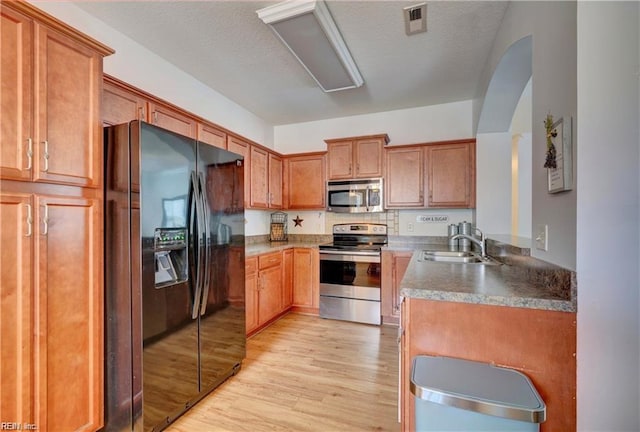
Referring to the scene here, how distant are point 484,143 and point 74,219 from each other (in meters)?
3.66

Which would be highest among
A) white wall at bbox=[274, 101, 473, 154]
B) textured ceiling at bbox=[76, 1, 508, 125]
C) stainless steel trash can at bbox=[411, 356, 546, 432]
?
textured ceiling at bbox=[76, 1, 508, 125]

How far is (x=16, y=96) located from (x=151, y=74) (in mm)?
1508

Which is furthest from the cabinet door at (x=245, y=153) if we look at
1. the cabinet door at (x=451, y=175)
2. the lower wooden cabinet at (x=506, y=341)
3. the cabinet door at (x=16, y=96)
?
the lower wooden cabinet at (x=506, y=341)

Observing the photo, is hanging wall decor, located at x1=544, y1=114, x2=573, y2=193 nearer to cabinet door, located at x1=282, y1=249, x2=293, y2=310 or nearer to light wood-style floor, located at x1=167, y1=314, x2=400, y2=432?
light wood-style floor, located at x1=167, y1=314, x2=400, y2=432

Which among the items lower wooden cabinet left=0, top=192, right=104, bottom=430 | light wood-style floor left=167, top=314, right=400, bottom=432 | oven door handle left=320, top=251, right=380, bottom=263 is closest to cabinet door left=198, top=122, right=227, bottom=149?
lower wooden cabinet left=0, top=192, right=104, bottom=430

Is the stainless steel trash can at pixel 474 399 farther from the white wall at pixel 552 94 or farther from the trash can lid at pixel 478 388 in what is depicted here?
the white wall at pixel 552 94

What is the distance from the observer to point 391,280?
10.9 ft

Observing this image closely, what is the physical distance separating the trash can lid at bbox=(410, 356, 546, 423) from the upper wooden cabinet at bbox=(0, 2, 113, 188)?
1.83 meters

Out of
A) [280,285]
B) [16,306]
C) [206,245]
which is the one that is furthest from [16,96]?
[280,285]

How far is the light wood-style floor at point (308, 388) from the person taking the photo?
1.74 meters

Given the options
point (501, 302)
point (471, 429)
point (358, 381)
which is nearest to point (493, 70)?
point (501, 302)

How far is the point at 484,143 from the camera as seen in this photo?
3211 millimetres

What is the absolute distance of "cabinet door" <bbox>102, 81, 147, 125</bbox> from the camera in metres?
1.87

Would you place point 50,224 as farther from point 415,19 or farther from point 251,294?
point 415,19
